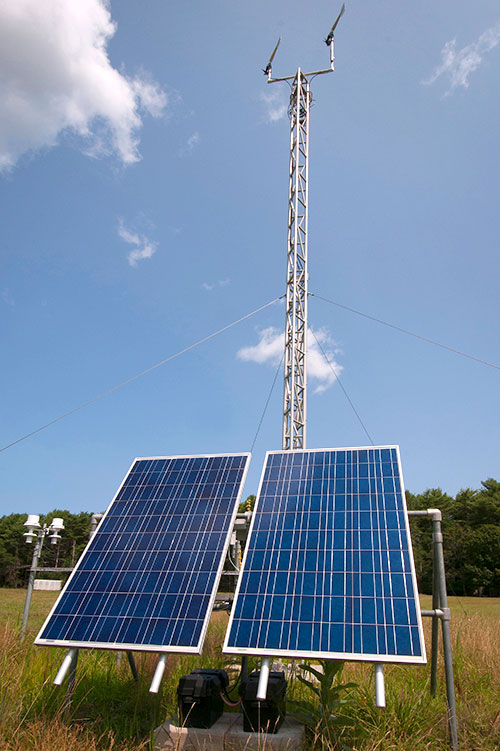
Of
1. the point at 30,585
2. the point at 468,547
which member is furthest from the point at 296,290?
the point at 468,547

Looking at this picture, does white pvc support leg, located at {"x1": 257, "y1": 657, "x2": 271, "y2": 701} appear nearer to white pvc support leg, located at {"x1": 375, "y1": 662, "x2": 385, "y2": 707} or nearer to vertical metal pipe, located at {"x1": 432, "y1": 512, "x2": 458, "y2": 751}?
white pvc support leg, located at {"x1": 375, "y1": 662, "x2": 385, "y2": 707}

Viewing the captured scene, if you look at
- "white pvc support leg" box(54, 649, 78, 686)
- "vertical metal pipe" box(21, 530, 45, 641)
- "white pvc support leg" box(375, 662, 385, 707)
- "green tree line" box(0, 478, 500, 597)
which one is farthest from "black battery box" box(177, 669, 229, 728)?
"green tree line" box(0, 478, 500, 597)

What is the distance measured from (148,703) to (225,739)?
245 centimetres

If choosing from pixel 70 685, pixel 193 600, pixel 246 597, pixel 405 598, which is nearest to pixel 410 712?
pixel 405 598

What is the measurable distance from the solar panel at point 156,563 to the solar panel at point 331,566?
525 millimetres

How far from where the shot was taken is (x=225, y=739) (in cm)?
596

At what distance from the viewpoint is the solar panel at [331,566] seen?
5.71 m

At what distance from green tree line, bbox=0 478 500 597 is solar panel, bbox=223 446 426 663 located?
143 ft

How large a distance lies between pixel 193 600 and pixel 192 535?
121 cm

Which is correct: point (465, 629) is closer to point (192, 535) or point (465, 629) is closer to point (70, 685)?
point (192, 535)

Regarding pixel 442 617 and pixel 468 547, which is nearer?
pixel 442 617

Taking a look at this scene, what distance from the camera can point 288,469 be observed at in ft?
27.5

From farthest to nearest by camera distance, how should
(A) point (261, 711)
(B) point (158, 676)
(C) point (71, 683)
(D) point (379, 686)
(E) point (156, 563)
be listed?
(E) point (156, 563), (C) point (71, 683), (A) point (261, 711), (B) point (158, 676), (D) point (379, 686)

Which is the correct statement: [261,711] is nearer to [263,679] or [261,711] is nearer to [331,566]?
[263,679]
